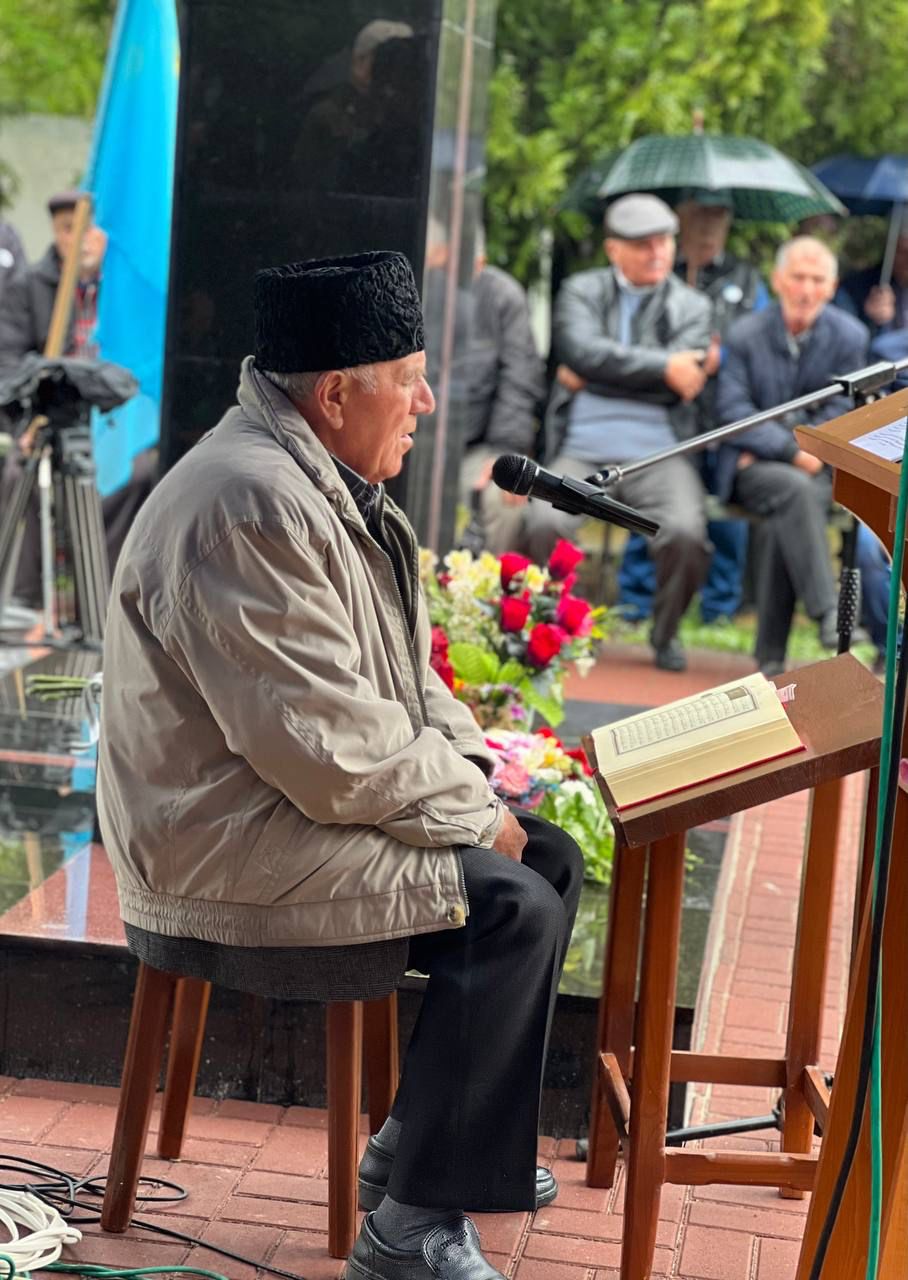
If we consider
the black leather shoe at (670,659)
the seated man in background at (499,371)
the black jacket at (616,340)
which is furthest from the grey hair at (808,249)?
the black leather shoe at (670,659)

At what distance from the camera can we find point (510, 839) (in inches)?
120

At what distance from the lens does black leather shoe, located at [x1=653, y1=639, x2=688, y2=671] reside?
843 cm

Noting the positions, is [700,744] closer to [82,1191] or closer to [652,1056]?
[652,1056]

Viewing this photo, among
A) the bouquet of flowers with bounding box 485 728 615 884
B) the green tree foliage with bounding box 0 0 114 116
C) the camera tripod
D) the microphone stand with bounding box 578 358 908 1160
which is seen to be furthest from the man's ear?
the green tree foliage with bounding box 0 0 114 116

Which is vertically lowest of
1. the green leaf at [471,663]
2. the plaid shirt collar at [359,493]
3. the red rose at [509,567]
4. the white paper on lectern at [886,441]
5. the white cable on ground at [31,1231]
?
the white cable on ground at [31,1231]

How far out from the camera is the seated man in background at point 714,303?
966cm

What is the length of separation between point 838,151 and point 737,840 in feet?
30.3

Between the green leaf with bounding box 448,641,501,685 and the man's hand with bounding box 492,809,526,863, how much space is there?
5.18 ft

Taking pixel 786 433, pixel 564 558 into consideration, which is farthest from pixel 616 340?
pixel 564 558

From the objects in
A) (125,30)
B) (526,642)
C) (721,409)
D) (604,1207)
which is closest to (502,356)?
(721,409)

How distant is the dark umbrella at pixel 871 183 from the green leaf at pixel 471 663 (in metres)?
7.56

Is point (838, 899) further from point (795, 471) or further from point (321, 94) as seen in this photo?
point (795, 471)

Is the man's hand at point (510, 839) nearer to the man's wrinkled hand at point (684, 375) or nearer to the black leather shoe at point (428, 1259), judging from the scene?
the black leather shoe at point (428, 1259)

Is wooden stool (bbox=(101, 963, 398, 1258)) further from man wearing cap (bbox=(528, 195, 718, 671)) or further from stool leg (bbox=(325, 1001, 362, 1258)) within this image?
man wearing cap (bbox=(528, 195, 718, 671))
